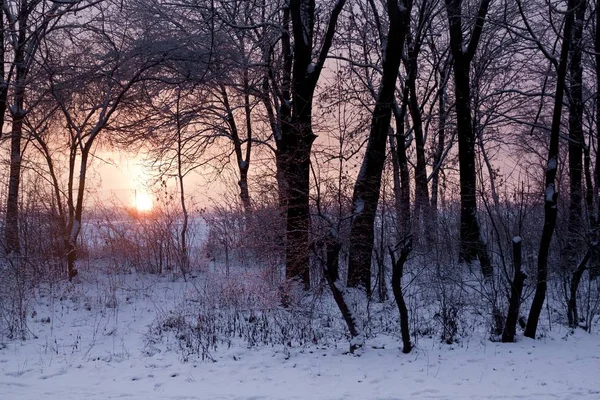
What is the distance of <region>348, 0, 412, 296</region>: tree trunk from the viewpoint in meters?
9.97

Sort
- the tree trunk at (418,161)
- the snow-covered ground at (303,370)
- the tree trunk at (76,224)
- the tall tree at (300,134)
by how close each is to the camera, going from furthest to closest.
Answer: the tree trunk at (76,224)
the tree trunk at (418,161)
the tall tree at (300,134)
the snow-covered ground at (303,370)

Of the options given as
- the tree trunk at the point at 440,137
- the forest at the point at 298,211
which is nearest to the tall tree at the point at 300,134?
the forest at the point at 298,211

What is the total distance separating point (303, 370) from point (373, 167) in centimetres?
480

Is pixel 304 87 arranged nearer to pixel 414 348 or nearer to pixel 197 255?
pixel 414 348

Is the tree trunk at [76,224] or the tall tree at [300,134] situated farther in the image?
the tree trunk at [76,224]

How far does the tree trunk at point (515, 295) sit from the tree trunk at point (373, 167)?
310cm

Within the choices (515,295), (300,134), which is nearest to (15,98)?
(300,134)

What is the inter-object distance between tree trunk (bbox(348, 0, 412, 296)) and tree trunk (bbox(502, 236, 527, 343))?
10.2 ft

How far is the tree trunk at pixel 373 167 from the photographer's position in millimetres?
9969

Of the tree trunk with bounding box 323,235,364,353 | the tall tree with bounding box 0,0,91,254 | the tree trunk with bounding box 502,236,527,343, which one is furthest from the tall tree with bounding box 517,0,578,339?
the tall tree with bounding box 0,0,91,254

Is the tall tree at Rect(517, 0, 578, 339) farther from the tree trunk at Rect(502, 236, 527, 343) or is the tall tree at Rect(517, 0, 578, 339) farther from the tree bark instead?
the tree bark

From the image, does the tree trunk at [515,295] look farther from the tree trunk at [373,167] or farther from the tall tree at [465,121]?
the tall tree at [465,121]

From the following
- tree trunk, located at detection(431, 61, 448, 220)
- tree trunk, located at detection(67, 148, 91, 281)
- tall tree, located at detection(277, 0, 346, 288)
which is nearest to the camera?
tall tree, located at detection(277, 0, 346, 288)

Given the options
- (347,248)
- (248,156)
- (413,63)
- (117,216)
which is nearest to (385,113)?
(347,248)
